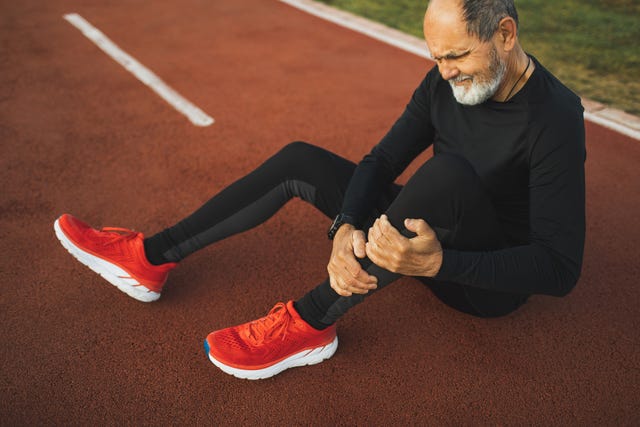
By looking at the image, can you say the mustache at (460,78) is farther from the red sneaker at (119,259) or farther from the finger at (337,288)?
the red sneaker at (119,259)

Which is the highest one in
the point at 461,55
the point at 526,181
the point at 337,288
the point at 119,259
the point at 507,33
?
the point at 507,33

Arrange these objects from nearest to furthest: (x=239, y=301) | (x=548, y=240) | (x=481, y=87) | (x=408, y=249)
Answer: (x=408, y=249) → (x=548, y=240) → (x=481, y=87) → (x=239, y=301)

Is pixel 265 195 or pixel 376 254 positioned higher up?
pixel 376 254

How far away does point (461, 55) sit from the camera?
2037mm

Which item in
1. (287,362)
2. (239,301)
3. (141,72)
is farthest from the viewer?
(141,72)

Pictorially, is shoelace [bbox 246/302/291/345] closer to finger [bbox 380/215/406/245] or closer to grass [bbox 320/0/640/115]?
finger [bbox 380/215/406/245]

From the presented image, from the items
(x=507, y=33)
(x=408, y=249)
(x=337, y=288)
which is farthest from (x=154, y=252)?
(x=507, y=33)

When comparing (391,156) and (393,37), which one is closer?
(391,156)

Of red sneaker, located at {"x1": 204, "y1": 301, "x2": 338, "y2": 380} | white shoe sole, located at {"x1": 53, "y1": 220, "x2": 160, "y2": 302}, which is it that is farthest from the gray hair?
white shoe sole, located at {"x1": 53, "y1": 220, "x2": 160, "y2": 302}

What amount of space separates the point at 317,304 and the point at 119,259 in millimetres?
1036

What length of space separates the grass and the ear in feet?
10.5

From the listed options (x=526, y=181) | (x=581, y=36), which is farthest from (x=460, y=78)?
(x=581, y=36)

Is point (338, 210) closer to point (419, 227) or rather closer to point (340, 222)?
point (340, 222)

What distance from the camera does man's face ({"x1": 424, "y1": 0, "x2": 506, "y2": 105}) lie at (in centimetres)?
198
